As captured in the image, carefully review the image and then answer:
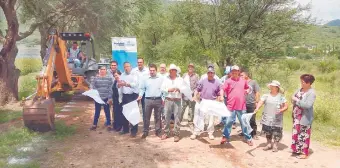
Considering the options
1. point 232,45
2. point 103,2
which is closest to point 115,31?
point 103,2

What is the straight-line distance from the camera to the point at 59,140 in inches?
296

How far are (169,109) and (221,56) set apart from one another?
13.5 m

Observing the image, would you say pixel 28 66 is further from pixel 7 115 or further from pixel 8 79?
pixel 7 115

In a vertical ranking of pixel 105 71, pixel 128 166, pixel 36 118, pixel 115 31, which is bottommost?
pixel 128 166

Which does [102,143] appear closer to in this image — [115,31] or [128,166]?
[128,166]

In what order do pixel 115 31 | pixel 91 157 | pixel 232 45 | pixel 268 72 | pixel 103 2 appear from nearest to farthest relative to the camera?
pixel 91 157, pixel 103 2, pixel 115 31, pixel 232 45, pixel 268 72

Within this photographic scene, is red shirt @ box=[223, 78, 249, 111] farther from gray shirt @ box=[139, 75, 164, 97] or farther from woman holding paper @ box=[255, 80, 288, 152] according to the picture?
gray shirt @ box=[139, 75, 164, 97]

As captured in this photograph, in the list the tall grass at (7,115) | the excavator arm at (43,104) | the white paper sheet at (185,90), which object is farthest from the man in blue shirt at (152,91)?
the tall grass at (7,115)

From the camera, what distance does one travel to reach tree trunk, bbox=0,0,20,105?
1036 cm

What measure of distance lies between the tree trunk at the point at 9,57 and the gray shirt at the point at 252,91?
288 inches

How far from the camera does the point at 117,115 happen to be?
8234 mm

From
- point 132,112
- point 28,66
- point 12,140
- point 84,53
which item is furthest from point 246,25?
point 28,66

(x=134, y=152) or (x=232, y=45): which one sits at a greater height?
(x=232, y=45)

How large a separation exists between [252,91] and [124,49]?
287 inches
